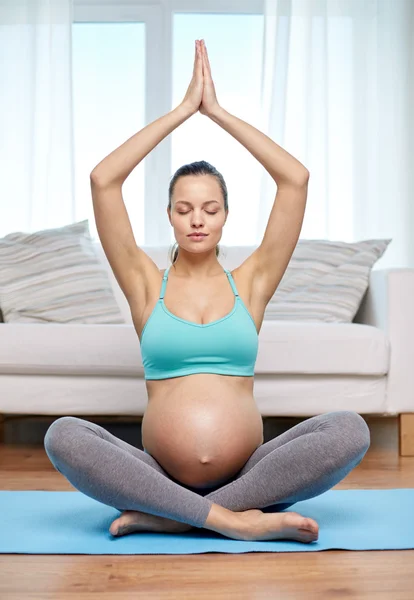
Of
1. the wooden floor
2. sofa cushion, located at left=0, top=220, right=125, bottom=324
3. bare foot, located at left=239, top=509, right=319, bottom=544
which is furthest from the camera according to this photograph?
sofa cushion, located at left=0, top=220, right=125, bottom=324

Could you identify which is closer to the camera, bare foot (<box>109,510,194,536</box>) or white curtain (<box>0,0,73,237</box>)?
bare foot (<box>109,510,194,536</box>)

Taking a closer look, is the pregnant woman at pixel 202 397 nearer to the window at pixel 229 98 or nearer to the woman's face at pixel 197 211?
the woman's face at pixel 197 211

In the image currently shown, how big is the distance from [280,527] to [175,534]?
242mm

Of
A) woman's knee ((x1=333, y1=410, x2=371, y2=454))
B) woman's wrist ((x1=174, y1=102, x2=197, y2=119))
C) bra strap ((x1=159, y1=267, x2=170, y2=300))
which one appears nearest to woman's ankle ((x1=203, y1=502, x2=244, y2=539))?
woman's knee ((x1=333, y1=410, x2=371, y2=454))

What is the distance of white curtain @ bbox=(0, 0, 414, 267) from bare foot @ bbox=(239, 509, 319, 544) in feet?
9.33

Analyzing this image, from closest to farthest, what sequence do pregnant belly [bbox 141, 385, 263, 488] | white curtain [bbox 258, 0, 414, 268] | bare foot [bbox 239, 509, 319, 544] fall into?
bare foot [bbox 239, 509, 319, 544] → pregnant belly [bbox 141, 385, 263, 488] → white curtain [bbox 258, 0, 414, 268]

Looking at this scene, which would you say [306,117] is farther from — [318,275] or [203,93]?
[203,93]

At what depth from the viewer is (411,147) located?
4449mm

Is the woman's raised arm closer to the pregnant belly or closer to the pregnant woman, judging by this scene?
the pregnant woman

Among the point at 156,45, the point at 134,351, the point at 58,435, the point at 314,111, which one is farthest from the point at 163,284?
the point at 156,45

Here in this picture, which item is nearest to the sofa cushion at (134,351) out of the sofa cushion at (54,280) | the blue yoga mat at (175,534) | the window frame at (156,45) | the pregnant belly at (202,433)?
the sofa cushion at (54,280)

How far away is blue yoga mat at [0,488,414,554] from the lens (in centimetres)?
159

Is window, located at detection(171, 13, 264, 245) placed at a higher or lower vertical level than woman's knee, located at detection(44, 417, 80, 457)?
higher

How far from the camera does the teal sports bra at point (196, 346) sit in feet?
5.77
